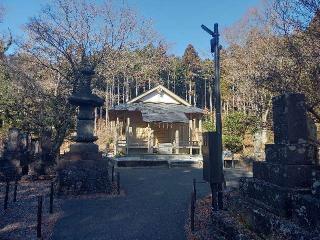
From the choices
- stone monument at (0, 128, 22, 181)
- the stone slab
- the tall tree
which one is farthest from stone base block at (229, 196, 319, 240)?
the tall tree

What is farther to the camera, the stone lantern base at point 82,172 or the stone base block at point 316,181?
the stone lantern base at point 82,172

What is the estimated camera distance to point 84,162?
13102mm

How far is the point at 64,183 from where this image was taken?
1248 cm

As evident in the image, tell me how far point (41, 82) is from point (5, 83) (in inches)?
483

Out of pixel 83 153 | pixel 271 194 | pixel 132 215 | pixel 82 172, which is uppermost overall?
pixel 83 153

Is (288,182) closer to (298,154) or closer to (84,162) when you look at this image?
(298,154)

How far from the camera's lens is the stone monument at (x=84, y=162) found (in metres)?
12.6

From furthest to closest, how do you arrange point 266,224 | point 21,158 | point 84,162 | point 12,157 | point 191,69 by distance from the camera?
1. point 191,69
2. point 21,158
3. point 12,157
4. point 84,162
5. point 266,224

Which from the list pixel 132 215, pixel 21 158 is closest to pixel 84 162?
pixel 132 215

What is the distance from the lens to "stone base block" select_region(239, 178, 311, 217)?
4.92 meters

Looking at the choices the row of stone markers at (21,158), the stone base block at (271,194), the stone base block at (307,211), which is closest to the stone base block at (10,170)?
the row of stone markers at (21,158)

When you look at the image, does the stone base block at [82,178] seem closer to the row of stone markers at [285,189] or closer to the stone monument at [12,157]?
the stone monument at [12,157]

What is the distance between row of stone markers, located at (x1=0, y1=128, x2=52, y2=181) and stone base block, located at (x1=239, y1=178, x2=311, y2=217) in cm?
1324

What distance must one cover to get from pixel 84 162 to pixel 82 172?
0.43 m
